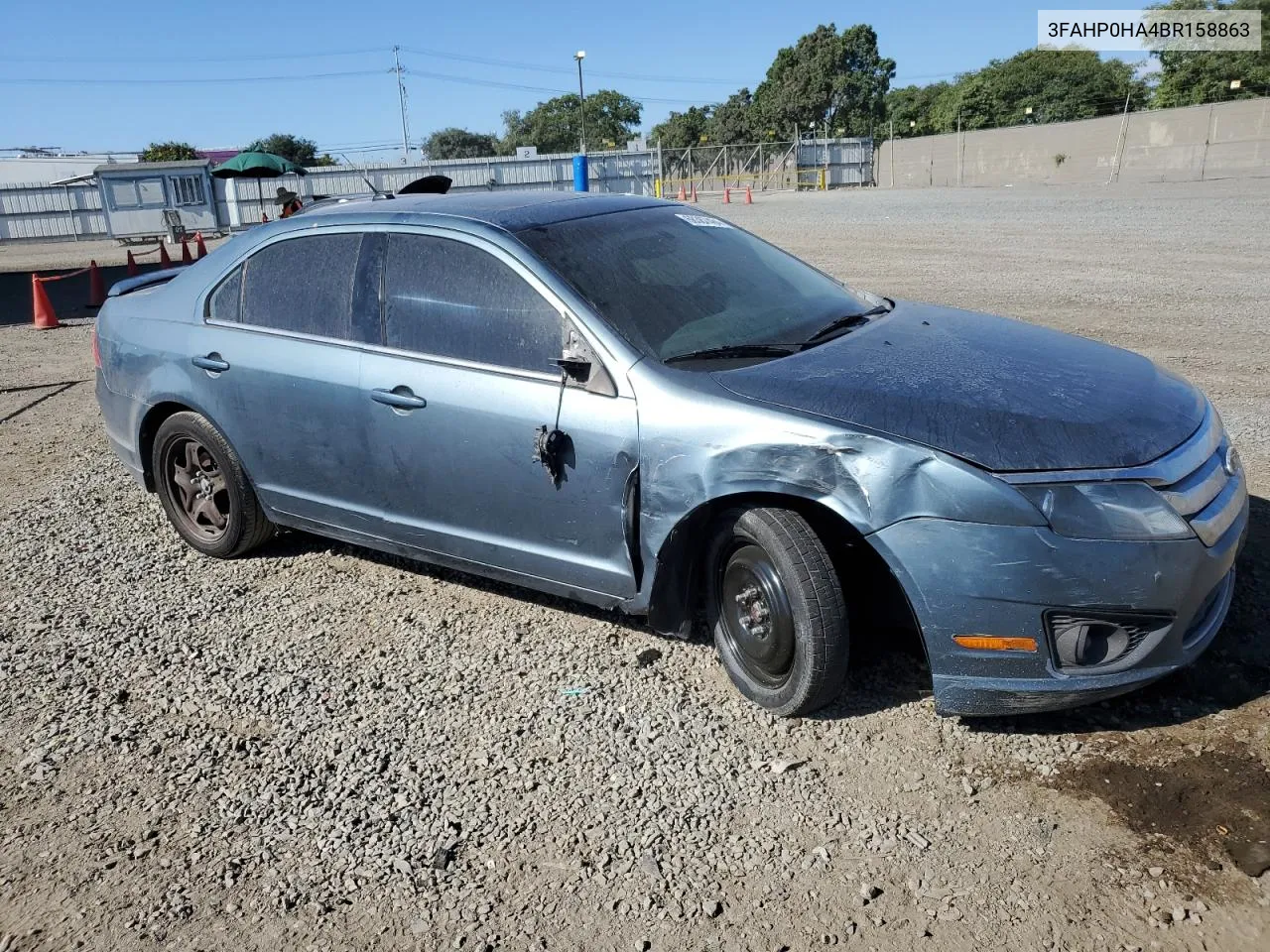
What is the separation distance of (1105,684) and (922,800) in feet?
2.02

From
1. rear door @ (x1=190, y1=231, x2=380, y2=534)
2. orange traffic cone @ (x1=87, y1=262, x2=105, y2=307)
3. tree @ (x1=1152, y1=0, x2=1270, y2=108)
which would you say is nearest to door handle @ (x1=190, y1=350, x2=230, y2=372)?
rear door @ (x1=190, y1=231, x2=380, y2=534)

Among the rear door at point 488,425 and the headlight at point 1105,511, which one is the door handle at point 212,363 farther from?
the headlight at point 1105,511

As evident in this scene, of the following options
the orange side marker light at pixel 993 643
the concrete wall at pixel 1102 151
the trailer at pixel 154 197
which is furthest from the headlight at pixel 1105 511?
the concrete wall at pixel 1102 151

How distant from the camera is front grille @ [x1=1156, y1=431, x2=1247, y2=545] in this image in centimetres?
290

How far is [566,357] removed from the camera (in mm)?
3537

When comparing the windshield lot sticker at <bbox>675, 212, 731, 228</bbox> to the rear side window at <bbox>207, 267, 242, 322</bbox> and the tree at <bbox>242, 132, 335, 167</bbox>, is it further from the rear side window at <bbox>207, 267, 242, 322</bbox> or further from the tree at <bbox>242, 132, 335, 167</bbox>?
the tree at <bbox>242, 132, 335, 167</bbox>

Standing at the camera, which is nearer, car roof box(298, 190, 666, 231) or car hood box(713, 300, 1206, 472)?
car hood box(713, 300, 1206, 472)

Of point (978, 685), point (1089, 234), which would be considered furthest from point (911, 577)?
point (1089, 234)

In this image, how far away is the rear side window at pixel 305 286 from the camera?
428cm

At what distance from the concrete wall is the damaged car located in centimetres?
4054

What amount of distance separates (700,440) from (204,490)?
2.86 meters

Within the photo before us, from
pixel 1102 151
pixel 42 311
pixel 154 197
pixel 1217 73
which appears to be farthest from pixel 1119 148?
pixel 42 311

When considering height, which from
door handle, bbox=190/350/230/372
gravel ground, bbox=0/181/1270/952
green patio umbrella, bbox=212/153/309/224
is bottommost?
gravel ground, bbox=0/181/1270/952

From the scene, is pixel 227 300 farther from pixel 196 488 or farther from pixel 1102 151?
pixel 1102 151
